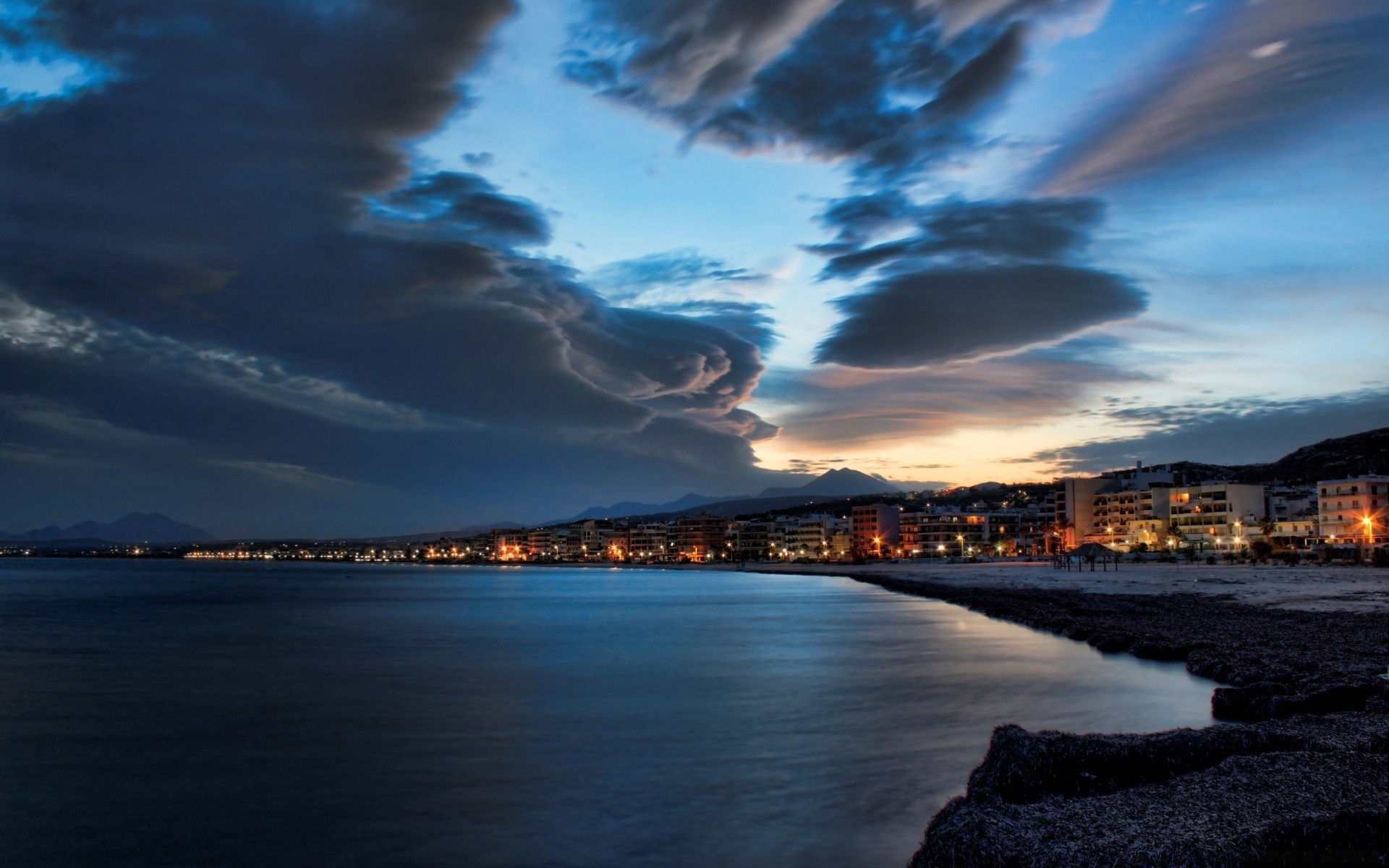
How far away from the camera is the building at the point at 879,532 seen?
187750 millimetres

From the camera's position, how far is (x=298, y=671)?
28.1 m

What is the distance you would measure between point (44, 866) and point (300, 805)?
300 centimetres

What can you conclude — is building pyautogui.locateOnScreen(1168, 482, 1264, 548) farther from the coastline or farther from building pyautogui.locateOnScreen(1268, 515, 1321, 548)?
the coastline

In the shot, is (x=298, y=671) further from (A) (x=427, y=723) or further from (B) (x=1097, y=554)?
(B) (x=1097, y=554)

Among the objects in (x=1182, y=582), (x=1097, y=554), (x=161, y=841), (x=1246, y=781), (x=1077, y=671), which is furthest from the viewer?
(x=1097, y=554)

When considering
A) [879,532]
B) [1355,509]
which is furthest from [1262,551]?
[879,532]

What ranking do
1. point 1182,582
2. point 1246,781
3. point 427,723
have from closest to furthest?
point 1246,781
point 427,723
point 1182,582

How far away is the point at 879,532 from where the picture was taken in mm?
190750

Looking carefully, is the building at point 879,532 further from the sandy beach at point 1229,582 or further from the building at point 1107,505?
the sandy beach at point 1229,582

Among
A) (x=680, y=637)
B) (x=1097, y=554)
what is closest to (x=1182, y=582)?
(x=1097, y=554)

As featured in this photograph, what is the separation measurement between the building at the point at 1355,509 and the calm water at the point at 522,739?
77274mm

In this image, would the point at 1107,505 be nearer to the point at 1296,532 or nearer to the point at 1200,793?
the point at 1296,532

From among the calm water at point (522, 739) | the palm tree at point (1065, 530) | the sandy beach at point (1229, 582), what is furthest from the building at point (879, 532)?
the calm water at point (522, 739)

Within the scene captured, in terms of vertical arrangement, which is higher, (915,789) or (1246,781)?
(1246,781)
